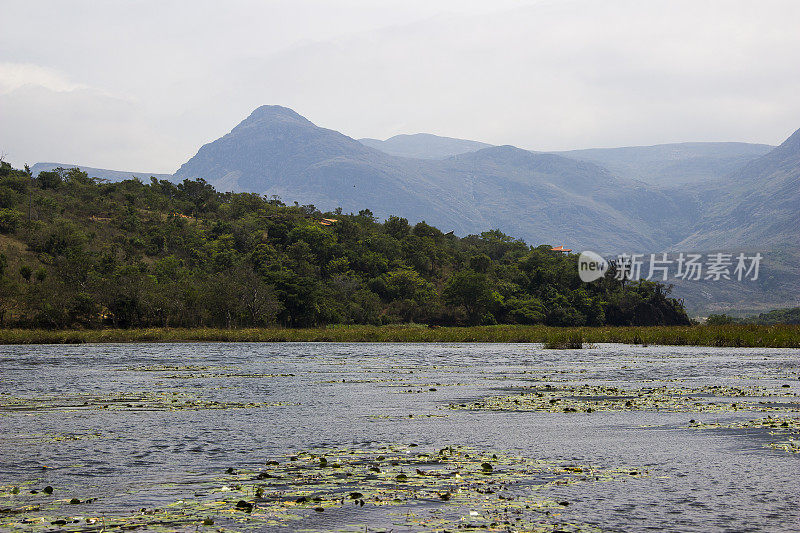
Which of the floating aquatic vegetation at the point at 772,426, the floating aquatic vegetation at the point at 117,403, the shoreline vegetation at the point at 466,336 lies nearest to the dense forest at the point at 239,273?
the shoreline vegetation at the point at 466,336

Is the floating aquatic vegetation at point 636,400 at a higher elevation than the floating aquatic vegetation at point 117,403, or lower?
higher

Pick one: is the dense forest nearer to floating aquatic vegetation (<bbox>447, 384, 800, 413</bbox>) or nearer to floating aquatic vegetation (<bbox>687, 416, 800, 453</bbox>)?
floating aquatic vegetation (<bbox>447, 384, 800, 413</bbox>)

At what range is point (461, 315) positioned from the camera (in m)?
156

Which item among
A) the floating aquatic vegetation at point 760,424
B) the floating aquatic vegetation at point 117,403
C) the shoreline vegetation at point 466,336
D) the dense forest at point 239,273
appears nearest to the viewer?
the floating aquatic vegetation at point 760,424

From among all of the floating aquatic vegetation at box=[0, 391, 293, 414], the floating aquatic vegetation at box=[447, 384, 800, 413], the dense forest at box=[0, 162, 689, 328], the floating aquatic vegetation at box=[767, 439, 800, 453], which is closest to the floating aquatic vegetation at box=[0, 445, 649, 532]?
the floating aquatic vegetation at box=[767, 439, 800, 453]

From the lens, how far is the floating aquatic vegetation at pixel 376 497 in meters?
13.9

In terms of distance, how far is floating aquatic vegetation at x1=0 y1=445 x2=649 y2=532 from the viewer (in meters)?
13.9

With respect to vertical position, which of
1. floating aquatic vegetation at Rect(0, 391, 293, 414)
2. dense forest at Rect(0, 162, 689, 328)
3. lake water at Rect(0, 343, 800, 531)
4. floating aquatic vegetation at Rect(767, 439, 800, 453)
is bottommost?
floating aquatic vegetation at Rect(0, 391, 293, 414)

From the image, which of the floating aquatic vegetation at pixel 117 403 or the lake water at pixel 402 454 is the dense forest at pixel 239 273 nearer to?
the lake water at pixel 402 454

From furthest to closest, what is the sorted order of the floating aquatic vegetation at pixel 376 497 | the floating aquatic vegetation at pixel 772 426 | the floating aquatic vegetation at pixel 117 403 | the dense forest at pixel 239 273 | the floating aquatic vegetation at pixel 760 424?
the dense forest at pixel 239 273 → the floating aquatic vegetation at pixel 117 403 → the floating aquatic vegetation at pixel 760 424 → the floating aquatic vegetation at pixel 772 426 → the floating aquatic vegetation at pixel 376 497

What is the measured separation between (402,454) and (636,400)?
16835 millimetres

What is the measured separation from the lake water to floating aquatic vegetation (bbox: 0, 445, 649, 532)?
64 mm

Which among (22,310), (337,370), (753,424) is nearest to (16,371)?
(337,370)

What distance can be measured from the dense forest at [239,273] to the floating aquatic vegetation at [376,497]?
95938 mm
